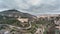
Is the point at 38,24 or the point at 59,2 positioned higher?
the point at 59,2

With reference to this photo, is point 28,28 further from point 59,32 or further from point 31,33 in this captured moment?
point 59,32

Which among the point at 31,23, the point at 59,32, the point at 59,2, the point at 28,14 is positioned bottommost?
the point at 59,32

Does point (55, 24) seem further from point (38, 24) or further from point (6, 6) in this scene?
point (6, 6)

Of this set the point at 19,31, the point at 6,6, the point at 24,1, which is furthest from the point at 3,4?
the point at 19,31

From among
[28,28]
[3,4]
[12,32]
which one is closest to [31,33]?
[28,28]

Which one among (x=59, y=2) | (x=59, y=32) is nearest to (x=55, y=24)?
(x=59, y=32)

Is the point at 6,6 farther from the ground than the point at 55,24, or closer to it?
farther from the ground

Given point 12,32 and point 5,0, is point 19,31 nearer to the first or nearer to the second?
point 12,32
